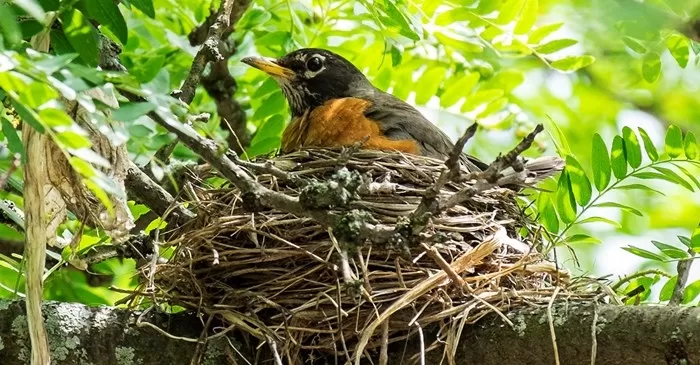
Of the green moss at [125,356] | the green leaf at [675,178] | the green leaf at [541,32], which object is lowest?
the green moss at [125,356]

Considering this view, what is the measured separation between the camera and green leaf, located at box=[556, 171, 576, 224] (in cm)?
339

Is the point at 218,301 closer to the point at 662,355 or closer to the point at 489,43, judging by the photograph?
the point at 662,355

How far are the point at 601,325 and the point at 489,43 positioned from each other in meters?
1.75

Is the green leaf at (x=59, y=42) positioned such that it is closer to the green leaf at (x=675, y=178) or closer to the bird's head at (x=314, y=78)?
the bird's head at (x=314, y=78)

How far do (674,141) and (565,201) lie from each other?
0.43 metres

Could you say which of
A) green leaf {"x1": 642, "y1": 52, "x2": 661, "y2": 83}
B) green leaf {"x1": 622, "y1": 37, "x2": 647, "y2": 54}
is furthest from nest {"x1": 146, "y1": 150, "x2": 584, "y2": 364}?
green leaf {"x1": 642, "y1": 52, "x2": 661, "y2": 83}

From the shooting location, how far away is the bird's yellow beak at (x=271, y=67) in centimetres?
422

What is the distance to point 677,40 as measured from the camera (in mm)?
3369

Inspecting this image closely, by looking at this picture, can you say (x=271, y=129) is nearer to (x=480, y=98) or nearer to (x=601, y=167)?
(x=480, y=98)

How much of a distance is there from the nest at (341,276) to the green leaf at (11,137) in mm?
589

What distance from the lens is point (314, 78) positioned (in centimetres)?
453

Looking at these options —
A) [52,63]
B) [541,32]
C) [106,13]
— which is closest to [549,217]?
[541,32]

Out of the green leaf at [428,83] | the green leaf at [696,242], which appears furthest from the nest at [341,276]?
the green leaf at [428,83]

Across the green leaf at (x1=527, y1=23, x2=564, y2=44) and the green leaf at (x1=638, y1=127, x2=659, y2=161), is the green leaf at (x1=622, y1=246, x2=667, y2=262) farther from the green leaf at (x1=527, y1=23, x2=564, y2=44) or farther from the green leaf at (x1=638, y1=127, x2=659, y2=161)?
the green leaf at (x1=527, y1=23, x2=564, y2=44)
